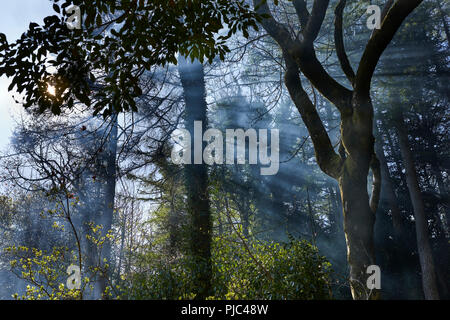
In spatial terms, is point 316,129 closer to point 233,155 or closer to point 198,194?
point 198,194

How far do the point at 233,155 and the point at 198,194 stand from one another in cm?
620

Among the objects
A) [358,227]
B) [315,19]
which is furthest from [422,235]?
[315,19]

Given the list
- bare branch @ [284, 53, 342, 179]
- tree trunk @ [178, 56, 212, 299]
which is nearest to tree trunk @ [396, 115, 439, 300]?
tree trunk @ [178, 56, 212, 299]

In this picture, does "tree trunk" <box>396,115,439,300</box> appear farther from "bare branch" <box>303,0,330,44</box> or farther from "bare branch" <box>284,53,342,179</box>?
"bare branch" <box>303,0,330,44</box>

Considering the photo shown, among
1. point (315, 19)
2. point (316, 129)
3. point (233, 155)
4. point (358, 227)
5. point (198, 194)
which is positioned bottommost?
point (358, 227)

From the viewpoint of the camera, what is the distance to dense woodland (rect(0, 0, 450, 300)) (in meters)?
2.36

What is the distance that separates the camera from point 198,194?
6.30m

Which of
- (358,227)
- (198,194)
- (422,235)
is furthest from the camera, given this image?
(422,235)

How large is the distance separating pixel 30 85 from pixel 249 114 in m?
11.2

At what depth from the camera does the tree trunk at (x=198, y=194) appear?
4.77 m

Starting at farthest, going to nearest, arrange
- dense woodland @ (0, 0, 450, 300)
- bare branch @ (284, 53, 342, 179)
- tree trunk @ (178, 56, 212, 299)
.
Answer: tree trunk @ (178, 56, 212, 299), bare branch @ (284, 53, 342, 179), dense woodland @ (0, 0, 450, 300)

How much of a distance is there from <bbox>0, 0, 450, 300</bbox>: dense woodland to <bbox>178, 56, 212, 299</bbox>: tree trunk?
0.11ft

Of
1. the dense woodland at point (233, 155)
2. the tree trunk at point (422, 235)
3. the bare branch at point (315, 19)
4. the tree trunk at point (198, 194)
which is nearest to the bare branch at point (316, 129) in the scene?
the dense woodland at point (233, 155)

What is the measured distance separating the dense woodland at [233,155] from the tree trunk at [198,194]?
34mm
